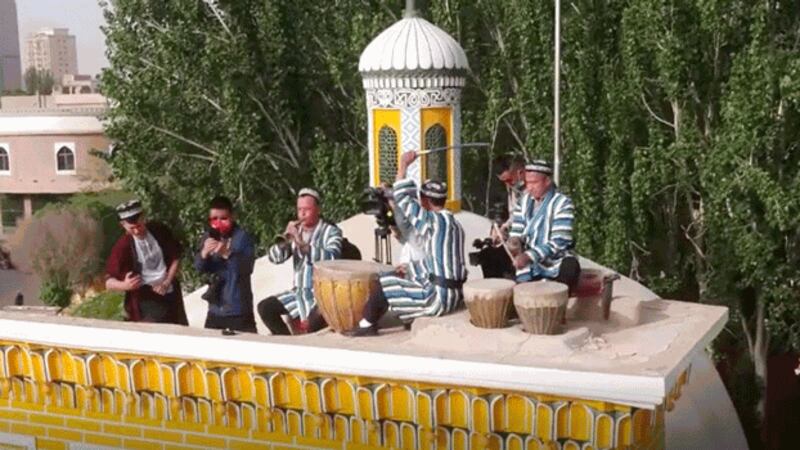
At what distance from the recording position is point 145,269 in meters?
6.50

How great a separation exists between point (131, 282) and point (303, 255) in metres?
1.10

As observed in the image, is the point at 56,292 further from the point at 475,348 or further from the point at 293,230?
the point at 475,348

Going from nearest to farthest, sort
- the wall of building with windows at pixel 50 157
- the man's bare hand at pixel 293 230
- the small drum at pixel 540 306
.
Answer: the small drum at pixel 540 306
the man's bare hand at pixel 293 230
the wall of building with windows at pixel 50 157

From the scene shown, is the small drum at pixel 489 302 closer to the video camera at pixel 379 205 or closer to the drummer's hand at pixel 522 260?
the drummer's hand at pixel 522 260

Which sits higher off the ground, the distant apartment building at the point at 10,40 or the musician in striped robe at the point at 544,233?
the distant apartment building at the point at 10,40

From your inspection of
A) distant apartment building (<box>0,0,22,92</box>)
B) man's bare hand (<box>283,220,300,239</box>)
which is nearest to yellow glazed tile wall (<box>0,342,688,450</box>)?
man's bare hand (<box>283,220,300,239</box>)

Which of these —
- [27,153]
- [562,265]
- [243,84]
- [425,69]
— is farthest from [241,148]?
[27,153]

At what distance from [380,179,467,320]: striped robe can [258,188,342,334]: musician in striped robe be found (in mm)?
794

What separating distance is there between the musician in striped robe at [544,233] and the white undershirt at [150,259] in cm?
231

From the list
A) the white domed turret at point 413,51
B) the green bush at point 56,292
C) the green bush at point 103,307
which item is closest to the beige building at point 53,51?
the green bush at point 56,292

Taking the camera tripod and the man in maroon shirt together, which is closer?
the man in maroon shirt

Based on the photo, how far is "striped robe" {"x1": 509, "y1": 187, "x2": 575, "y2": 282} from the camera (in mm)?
5809

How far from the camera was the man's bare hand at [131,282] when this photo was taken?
6.34m

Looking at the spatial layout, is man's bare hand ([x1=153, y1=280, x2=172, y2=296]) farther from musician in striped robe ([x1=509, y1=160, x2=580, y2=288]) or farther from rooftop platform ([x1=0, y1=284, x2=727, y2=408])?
musician in striped robe ([x1=509, y1=160, x2=580, y2=288])
